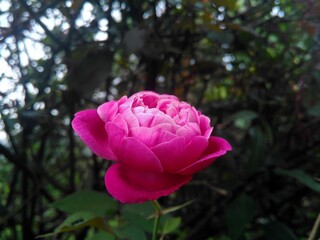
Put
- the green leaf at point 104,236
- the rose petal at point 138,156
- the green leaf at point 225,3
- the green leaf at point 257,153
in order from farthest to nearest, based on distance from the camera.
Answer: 1. the green leaf at point 257,153
2. the green leaf at point 225,3
3. the green leaf at point 104,236
4. the rose petal at point 138,156

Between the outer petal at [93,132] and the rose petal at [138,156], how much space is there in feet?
0.10

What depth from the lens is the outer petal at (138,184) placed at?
14.4 inches

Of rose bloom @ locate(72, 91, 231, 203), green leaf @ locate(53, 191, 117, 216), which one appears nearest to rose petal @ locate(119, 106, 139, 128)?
rose bloom @ locate(72, 91, 231, 203)

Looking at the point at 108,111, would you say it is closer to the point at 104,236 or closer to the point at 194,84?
the point at 104,236

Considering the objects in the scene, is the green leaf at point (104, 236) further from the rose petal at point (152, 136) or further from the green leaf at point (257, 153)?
the green leaf at point (257, 153)

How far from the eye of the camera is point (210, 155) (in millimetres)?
377

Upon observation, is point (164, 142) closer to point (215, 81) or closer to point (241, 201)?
point (241, 201)

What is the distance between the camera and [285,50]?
84 centimetres

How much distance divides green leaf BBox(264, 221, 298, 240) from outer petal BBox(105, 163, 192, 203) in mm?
526

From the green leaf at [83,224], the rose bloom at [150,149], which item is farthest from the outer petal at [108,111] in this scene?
the green leaf at [83,224]

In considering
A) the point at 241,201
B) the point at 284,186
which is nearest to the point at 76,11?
the point at 241,201

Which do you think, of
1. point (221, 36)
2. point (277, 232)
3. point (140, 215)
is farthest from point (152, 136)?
point (277, 232)

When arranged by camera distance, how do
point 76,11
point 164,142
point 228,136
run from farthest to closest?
point 228,136 < point 76,11 < point 164,142

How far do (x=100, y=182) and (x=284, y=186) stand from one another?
46 centimetres
